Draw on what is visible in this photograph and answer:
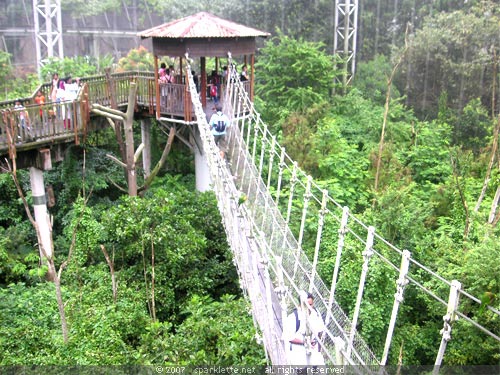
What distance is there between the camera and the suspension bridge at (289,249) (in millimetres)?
3428

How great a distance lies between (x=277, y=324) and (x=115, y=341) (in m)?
1.71

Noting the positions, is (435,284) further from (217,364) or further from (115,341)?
(115,341)

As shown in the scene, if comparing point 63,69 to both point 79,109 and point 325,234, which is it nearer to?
point 79,109

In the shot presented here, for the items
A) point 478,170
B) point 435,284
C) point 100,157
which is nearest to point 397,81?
point 478,170

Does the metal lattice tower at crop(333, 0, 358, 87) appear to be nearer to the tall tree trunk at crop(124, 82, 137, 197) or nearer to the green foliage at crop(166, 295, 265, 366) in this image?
the tall tree trunk at crop(124, 82, 137, 197)

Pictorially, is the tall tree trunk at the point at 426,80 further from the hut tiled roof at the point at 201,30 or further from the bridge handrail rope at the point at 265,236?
the bridge handrail rope at the point at 265,236

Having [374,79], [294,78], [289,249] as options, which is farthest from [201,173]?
[374,79]

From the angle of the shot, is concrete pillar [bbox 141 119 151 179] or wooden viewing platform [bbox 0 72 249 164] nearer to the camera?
wooden viewing platform [bbox 0 72 249 164]

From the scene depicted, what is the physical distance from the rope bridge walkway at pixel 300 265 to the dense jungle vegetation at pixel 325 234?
8.6 inches

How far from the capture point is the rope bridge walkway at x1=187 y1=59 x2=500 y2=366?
10.5ft

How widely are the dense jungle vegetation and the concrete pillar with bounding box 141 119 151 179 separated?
1.55 ft

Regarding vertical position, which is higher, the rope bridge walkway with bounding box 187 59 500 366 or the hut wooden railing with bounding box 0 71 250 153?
the hut wooden railing with bounding box 0 71 250 153

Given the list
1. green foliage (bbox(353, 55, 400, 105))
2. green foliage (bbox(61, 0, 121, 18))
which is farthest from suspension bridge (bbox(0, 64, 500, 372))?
green foliage (bbox(61, 0, 121, 18))

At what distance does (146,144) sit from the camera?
1095 centimetres
